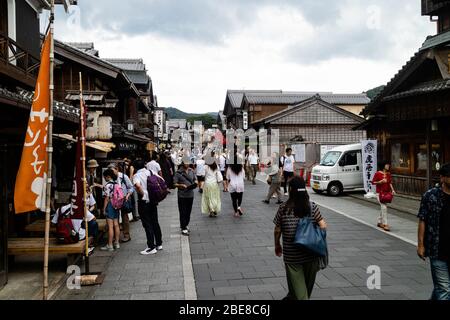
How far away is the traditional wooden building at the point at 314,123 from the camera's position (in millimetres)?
31281

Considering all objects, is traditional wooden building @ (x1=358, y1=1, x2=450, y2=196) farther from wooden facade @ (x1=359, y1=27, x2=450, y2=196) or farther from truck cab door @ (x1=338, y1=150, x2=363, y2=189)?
truck cab door @ (x1=338, y1=150, x2=363, y2=189)

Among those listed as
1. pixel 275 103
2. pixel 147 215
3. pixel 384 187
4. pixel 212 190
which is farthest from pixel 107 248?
pixel 275 103

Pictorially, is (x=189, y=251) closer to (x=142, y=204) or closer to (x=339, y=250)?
(x=142, y=204)

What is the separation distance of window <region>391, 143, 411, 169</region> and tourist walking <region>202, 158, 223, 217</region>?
9126 millimetres

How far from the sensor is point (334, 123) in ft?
105

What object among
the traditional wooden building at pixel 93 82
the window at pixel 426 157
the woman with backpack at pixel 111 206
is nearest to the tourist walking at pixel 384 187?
the window at pixel 426 157

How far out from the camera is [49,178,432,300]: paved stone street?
583 centimetres

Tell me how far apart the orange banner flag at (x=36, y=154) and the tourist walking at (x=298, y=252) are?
10.7ft

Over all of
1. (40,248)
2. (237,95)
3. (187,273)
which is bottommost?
(187,273)

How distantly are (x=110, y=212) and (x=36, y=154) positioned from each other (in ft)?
11.6

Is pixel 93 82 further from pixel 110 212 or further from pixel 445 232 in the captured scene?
pixel 445 232

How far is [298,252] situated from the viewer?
4469 mm

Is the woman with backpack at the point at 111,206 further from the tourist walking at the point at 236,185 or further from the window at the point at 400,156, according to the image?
the window at the point at 400,156
